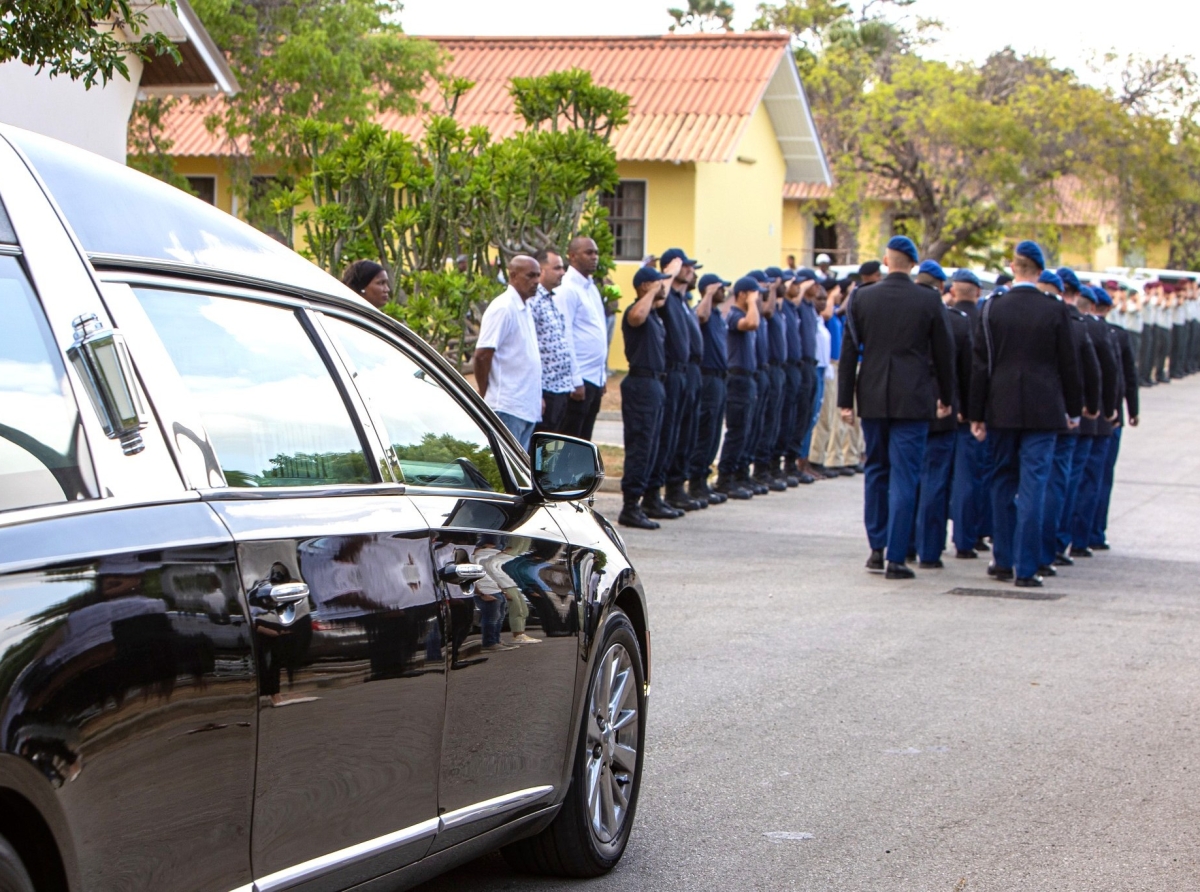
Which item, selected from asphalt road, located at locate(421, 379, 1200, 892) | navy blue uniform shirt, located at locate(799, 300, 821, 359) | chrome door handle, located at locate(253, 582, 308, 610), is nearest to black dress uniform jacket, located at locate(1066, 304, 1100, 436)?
asphalt road, located at locate(421, 379, 1200, 892)

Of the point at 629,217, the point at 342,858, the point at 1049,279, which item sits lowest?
the point at 342,858

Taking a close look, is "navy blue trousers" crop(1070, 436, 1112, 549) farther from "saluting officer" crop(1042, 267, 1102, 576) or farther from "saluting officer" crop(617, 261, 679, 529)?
"saluting officer" crop(617, 261, 679, 529)

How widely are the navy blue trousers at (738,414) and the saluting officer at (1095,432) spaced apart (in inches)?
141

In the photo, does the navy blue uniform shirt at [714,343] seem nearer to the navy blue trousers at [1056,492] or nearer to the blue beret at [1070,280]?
the blue beret at [1070,280]

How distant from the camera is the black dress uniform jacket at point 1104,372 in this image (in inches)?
496

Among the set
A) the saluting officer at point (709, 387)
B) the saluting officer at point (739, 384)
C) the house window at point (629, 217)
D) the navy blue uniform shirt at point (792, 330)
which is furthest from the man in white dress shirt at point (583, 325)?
the house window at point (629, 217)

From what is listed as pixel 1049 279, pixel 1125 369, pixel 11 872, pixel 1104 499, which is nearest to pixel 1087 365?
pixel 1049 279

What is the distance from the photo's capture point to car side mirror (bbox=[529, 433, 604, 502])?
457cm

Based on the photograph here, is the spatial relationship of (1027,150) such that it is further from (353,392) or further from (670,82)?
(353,392)

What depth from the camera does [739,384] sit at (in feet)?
52.4

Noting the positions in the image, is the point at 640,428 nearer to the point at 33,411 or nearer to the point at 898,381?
the point at 898,381

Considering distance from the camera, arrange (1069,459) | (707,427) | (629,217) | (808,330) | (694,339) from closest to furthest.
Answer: (1069,459), (694,339), (707,427), (808,330), (629,217)

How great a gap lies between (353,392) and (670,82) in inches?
1048

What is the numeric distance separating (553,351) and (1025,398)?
3333 mm
